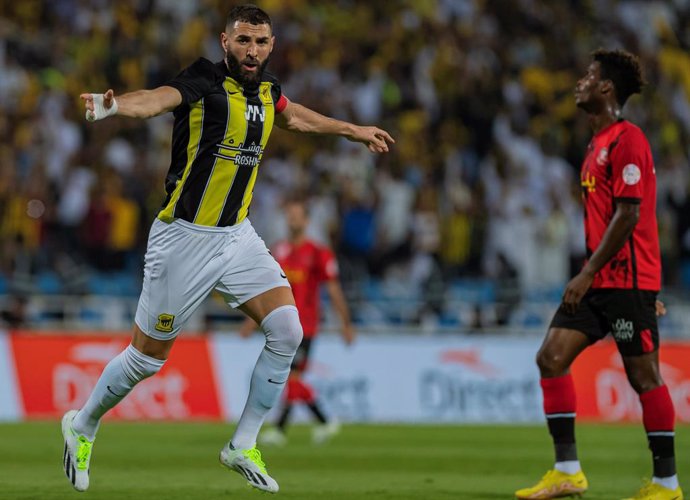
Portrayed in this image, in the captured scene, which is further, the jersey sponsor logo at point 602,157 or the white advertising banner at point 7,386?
the white advertising banner at point 7,386

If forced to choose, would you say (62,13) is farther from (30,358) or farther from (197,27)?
(30,358)

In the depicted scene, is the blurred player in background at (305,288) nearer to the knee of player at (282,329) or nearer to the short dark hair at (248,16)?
the knee of player at (282,329)

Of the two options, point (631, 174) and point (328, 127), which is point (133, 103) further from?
point (631, 174)

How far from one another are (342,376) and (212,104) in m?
10.6

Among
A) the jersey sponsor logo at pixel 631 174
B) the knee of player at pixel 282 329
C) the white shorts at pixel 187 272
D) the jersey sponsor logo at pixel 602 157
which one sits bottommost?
→ the knee of player at pixel 282 329

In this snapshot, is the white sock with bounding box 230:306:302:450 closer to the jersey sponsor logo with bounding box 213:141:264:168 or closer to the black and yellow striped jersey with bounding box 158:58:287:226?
the black and yellow striped jersey with bounding box 158:58:287:226

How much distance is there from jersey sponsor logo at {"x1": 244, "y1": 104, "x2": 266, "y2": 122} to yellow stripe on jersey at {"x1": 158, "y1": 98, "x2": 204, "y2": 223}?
1.04 ft

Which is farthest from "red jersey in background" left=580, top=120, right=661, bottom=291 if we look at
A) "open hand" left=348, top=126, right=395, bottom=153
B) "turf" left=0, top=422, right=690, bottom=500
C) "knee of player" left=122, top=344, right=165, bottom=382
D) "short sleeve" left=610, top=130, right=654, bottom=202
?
"knee of player" left=122, top=344, right=165, bottom=382

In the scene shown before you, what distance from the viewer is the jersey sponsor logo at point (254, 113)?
8.20 m

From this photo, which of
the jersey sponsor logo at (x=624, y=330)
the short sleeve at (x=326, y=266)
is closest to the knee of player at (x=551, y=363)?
the jersey sponsor logo at (x=624, y=330)

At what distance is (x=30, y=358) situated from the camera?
17.2 meters

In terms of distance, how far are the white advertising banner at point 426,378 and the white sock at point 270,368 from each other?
9.56 meters

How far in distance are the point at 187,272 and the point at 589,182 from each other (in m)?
2.75

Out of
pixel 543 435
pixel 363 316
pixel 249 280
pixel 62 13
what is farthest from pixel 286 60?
pixel 249 280
